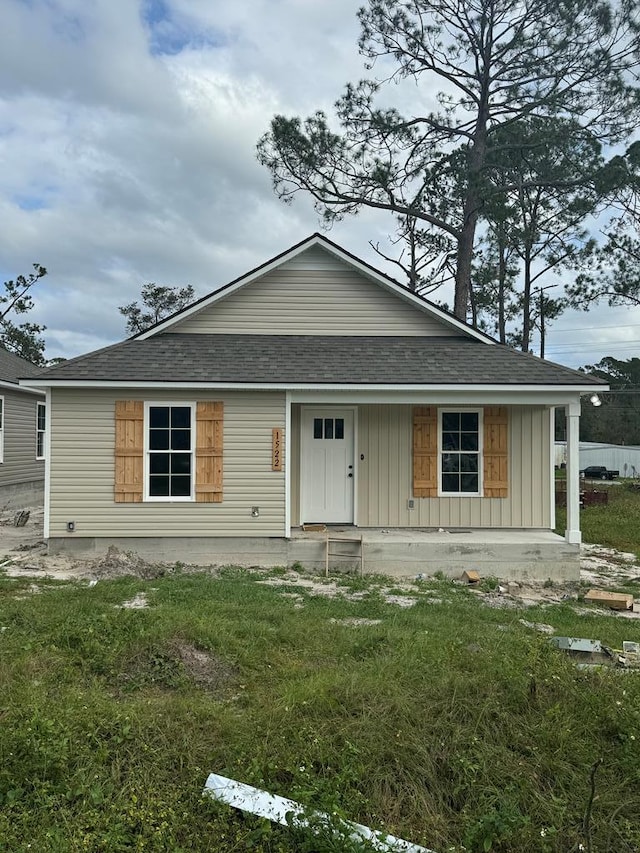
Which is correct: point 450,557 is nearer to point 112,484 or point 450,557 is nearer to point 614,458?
point 112,484

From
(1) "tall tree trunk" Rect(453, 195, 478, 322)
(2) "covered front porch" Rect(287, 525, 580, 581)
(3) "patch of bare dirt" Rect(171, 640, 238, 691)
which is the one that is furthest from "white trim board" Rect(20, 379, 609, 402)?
(1) "tall tree trunk" Rect(453, 195, 478, 322)

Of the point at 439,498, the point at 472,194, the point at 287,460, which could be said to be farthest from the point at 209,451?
the point at 472,194

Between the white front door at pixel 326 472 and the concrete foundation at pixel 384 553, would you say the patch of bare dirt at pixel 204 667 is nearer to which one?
the concrete foundation at pixel 384 553

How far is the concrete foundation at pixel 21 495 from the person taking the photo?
14664 mm

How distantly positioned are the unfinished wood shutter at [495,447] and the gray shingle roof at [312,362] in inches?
31.3

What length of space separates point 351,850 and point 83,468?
7.52m

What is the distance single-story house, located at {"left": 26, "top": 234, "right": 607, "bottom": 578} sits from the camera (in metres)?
9.11

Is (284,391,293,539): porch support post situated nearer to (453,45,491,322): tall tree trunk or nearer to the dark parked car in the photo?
(453,45,491,322): tall tree trunk

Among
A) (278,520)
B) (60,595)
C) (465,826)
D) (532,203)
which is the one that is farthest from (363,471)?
(532,203)

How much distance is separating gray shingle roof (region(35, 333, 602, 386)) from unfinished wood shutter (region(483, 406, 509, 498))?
0.79 metres

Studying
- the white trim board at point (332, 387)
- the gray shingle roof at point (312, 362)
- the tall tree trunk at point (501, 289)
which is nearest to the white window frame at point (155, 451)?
the white trim board at point (332, 387)

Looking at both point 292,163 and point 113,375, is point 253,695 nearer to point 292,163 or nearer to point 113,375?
point 113,375

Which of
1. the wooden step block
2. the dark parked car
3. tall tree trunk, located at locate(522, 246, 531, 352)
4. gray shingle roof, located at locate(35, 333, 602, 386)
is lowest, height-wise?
the wooden step block

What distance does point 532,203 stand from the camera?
1925 cm
